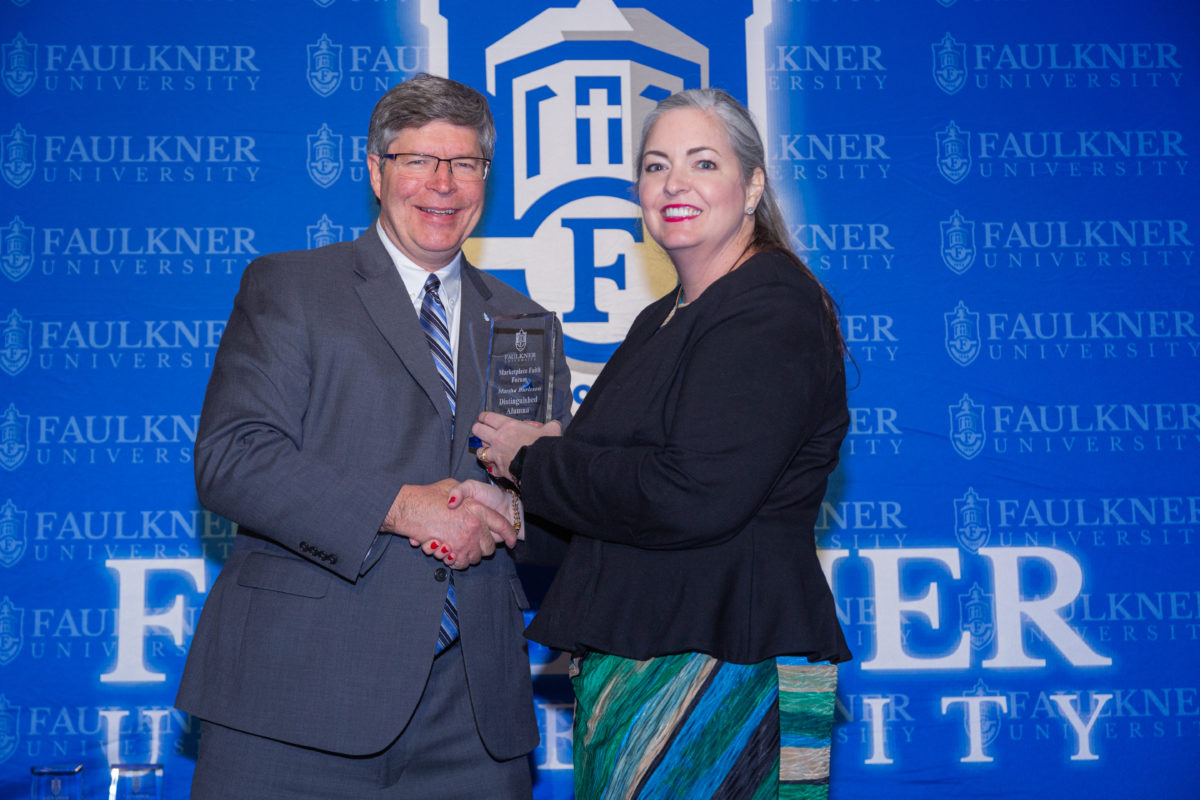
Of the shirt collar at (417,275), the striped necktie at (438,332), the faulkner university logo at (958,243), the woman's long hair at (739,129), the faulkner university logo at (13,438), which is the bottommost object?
the faulkner university logo at (13,438)

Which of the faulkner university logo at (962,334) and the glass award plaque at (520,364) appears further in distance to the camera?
the faulkner university logo at (962,334)

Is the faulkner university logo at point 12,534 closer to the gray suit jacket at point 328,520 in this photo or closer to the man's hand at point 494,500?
the gray suit jacket at point 328,520

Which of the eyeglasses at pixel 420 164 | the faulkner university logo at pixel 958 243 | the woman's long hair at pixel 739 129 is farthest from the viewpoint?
the faulkner university logo at pixel 958 243

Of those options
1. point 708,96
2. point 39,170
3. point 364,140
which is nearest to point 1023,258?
point 708,96

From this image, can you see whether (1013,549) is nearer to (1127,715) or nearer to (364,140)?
(1127,715)

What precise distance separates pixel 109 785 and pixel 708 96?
9.57 ft

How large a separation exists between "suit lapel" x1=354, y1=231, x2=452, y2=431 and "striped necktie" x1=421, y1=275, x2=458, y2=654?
35 millimetres

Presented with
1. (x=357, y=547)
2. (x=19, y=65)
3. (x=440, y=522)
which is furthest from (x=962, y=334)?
(x=19, y=65)

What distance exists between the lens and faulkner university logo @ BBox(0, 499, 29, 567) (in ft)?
10.6

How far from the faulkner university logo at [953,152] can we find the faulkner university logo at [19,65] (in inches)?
126

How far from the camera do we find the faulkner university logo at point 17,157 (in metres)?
3.33

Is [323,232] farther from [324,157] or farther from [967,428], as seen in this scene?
[967,428]

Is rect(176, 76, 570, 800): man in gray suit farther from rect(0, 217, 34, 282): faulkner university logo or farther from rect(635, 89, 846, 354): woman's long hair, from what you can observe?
rect(0, 217, 34, 282): faulkner university logo

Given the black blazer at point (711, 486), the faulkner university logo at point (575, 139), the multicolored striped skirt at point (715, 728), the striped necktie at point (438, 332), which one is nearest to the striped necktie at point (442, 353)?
the striped necktie at point (438, 332)
